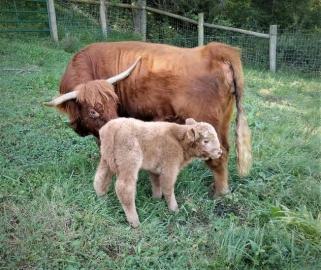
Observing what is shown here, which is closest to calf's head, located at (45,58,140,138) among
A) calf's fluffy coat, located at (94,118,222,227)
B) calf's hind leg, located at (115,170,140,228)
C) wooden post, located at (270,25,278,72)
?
calf's fluffy coat, located at (94,118,222,227)

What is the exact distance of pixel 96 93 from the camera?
4.75 m

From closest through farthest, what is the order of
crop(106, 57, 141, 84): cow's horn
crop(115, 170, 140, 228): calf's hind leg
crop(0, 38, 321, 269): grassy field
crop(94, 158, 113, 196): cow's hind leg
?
crop(0, 38, 321, 269): grassy field → crop(115, 170, 140, 228): calf's hind leg → crop(94, 158, 113, 196): cow's hind leg → crop(106, 57, 141, 84): cow's horn

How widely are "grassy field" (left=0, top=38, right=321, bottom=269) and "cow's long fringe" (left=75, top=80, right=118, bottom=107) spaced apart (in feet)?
2.73

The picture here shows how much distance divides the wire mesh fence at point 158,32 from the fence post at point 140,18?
15cm

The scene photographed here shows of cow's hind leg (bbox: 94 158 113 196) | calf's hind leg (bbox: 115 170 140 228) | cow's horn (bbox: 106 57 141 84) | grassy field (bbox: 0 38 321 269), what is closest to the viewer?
grassy field (bbox: 0 38 321 269)

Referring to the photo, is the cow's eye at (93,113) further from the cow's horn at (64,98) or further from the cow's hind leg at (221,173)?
the cow's hind leg at (221,173)

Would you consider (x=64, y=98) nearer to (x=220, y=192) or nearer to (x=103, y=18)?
(x=220, y=192)

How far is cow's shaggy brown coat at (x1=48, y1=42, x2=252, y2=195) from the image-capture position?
185 inches

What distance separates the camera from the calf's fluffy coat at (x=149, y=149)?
13.5ft

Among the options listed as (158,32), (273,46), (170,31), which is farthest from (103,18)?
(273,46)

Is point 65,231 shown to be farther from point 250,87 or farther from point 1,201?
point 250,87

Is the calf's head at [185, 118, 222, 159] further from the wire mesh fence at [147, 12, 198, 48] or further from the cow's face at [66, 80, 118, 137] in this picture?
the wire mesh fence at [147, 12, 198, 48]

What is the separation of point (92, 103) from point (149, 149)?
920mm

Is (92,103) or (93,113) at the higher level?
(92,103)
